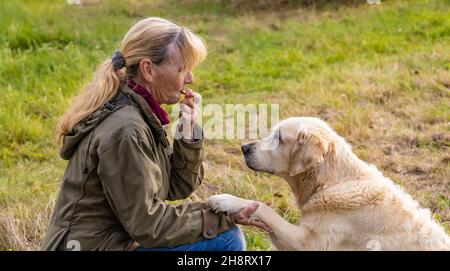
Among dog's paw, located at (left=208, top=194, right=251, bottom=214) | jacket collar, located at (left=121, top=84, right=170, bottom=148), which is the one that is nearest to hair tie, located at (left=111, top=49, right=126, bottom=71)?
jacket collar, located at (left=121, top=84, right=170, bottom=148)

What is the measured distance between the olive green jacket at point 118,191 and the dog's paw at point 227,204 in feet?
0.47

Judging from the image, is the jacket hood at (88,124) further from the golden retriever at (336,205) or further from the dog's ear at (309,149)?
the dog's ear at (309,149)

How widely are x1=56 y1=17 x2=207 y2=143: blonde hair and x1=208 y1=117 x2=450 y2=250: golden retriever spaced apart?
2.61 ft

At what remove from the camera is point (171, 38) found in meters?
3.60

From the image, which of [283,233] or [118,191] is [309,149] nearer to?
[283,233]

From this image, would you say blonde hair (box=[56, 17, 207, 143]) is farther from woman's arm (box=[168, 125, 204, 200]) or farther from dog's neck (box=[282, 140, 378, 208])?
dog's neck (box=[282, 140, 378, 208])

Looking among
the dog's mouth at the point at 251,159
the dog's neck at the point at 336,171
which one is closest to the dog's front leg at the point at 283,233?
the dog's neck at the point at 336,171

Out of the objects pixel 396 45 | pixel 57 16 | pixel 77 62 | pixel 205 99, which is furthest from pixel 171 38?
pixel 57 16

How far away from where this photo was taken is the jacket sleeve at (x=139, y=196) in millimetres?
3225

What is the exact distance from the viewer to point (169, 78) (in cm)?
363

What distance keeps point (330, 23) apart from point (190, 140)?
23.8 feet

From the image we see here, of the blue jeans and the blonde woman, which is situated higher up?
the blonde woman

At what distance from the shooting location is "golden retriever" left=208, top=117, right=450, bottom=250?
12.6 feet

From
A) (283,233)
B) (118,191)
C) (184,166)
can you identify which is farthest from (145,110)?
(283,233)
